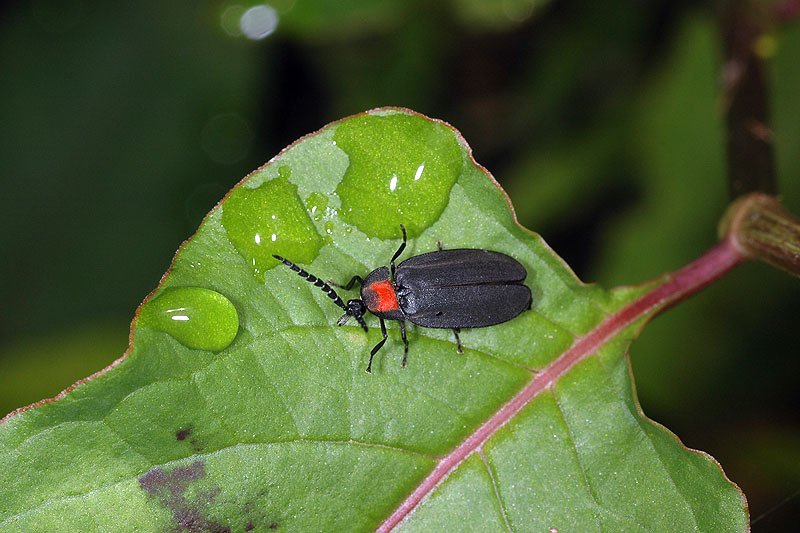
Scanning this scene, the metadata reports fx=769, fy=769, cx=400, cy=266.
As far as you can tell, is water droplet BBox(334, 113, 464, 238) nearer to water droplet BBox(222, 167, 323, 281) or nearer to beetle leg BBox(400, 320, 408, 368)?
water droplet BBox(222, 167, 323, 281)

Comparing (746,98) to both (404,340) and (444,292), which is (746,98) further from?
(404,340)

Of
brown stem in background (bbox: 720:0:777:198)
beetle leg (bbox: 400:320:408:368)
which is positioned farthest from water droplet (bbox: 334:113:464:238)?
brown stem in background (bbox: 720:0:777:198)

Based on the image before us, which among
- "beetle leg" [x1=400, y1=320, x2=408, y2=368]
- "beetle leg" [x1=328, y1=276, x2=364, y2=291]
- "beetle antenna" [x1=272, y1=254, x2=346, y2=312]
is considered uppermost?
"beetle antenna" [x1=272, y1=254, x2=346, y2=312]

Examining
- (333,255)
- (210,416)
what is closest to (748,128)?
(333,255)

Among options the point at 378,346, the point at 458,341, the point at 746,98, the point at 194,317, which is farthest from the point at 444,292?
the point at 746,98

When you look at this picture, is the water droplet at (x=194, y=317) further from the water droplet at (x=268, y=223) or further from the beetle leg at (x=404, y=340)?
the beetle leg at (x=404, y=340)
